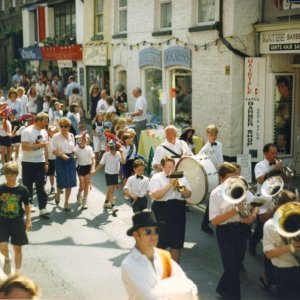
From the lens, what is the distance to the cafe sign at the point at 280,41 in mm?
12859

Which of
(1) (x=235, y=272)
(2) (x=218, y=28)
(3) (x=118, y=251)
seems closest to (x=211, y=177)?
(3) (x=118, y=251)

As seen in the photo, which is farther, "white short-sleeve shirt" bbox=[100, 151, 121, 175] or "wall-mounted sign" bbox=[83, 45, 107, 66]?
"wall-mounted sign" bbox=[83, 45, 107, 66]

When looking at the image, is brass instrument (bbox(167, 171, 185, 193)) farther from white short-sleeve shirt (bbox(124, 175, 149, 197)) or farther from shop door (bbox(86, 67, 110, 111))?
shop door (bbox(86, 67, 110, 111))

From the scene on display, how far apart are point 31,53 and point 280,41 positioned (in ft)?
68.1

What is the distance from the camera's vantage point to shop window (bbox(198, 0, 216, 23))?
1555cm

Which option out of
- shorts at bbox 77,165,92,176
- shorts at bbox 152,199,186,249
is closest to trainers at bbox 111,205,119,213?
shorts at bbox 77,165,92,176

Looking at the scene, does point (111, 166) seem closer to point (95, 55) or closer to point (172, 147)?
point (172, 147)

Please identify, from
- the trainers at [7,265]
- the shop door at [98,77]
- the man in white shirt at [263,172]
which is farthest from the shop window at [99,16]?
the trainers at [7,265]

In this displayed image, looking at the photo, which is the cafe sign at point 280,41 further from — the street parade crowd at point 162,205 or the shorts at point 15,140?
the shorts at point 15,140

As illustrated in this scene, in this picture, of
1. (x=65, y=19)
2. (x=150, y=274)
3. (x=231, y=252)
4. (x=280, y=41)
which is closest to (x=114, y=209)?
(x=231, y=252)

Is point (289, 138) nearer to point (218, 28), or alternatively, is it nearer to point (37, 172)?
point (218, 28)

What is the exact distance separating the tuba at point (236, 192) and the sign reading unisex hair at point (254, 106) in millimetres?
7700

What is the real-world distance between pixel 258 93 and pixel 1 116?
6.52m

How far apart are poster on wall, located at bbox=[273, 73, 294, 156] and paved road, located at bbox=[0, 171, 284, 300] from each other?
4351mm
